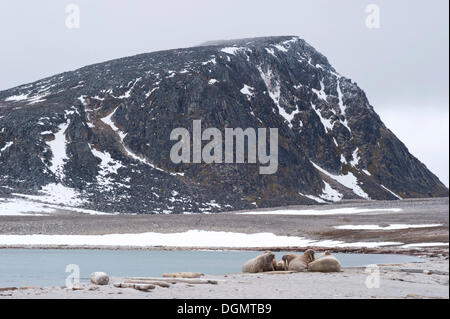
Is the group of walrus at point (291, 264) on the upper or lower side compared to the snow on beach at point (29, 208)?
upper

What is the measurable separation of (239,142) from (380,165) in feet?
174

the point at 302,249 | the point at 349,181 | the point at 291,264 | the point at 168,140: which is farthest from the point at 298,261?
the point at 349,181

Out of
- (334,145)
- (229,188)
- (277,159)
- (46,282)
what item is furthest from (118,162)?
(46,282)

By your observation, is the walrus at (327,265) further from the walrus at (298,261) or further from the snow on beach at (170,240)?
the snow on beach at (170,240)

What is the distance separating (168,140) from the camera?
158 meters

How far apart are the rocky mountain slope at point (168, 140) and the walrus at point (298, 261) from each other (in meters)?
86.6

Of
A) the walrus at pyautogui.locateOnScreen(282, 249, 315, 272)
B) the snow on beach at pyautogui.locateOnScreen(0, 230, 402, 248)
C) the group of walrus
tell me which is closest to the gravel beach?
the group of walrus

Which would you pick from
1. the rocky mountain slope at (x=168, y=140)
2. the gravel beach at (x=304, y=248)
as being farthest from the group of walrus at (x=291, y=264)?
the rocky mountain slope at (x=168, y=140)

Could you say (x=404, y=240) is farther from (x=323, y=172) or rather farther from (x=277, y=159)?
(x=323, y=172)

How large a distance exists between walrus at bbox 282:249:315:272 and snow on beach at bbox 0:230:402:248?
1128 inches

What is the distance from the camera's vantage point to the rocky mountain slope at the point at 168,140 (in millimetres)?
132375

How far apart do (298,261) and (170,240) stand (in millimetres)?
37945

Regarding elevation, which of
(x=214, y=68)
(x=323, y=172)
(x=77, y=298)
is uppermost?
(x=214, y=68)
